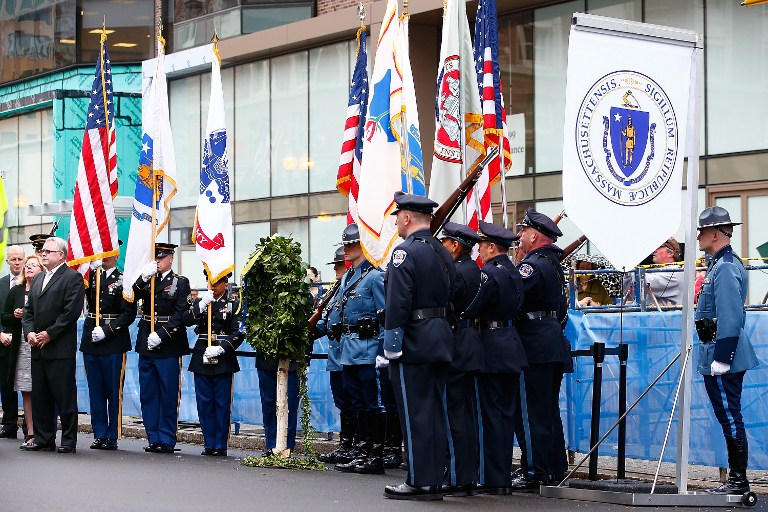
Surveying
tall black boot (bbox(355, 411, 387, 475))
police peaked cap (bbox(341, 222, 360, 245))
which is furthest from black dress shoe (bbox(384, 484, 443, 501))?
police peaked cap (bbox(341, 222, 360, 245))

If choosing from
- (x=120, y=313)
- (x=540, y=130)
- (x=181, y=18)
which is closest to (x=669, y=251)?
(x=120, y=313)

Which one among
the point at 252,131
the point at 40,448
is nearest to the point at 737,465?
the point at 40,448

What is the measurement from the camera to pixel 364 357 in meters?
12.0

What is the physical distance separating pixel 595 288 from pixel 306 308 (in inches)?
127

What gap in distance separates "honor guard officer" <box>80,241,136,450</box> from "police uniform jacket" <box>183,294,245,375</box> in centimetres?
83

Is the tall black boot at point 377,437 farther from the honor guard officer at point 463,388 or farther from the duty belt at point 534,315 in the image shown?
the duty belt at point 534,315

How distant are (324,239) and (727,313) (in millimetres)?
20630

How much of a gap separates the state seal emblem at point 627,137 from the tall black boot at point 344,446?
13.1 ft

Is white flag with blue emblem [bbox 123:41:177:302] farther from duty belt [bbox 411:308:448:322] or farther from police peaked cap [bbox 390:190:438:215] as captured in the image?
duty belt [bbox 411:308:448:322]

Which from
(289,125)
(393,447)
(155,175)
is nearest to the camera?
(393,447)

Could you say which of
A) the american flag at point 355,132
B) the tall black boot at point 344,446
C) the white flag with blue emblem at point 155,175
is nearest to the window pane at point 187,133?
the white flag with blue emblem at point 155,175

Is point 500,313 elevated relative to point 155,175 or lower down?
lower down

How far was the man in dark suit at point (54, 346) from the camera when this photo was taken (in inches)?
528

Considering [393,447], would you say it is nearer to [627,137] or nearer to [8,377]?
[627,137]
